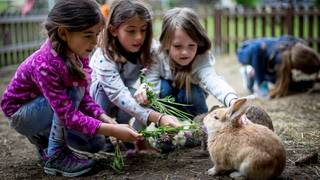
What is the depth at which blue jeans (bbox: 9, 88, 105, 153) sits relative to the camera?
3336 mm

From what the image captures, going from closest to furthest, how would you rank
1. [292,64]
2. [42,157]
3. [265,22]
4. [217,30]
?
[42,157] → [292,64] → [265,22] → [217,30]

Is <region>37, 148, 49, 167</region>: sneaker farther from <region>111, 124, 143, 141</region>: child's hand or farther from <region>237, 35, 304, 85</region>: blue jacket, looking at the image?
<region>237, 35, 304, 85</region>: blue jacket

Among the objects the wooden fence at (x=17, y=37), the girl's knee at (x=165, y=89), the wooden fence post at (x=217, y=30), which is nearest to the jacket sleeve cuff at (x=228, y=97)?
the girl's knee at (x=165, y=89)

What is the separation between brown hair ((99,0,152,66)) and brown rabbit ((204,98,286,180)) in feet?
3.43

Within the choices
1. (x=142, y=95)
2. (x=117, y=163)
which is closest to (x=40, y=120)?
(x=117, y=163)

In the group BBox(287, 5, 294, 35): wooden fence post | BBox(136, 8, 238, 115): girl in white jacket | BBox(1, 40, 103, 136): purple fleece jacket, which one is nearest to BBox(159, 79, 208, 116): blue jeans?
BBox(136, 8, 238, 115): girl in white jacket

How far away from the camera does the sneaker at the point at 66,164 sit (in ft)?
10.8

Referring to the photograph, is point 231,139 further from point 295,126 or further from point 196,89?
point 295,126

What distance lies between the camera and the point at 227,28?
12.1m

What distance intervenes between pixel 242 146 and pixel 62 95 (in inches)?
46.9

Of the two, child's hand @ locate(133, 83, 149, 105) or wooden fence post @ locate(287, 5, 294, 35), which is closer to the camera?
child's hand @ locate(133, 83, 149, 105)

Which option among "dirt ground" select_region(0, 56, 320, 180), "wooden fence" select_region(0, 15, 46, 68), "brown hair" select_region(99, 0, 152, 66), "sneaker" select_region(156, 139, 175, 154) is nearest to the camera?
"dirt ground" select_region(0, 56, 320, 180)

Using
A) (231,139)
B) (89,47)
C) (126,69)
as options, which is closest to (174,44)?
(126,69)

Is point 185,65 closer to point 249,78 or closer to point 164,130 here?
point 164,130
